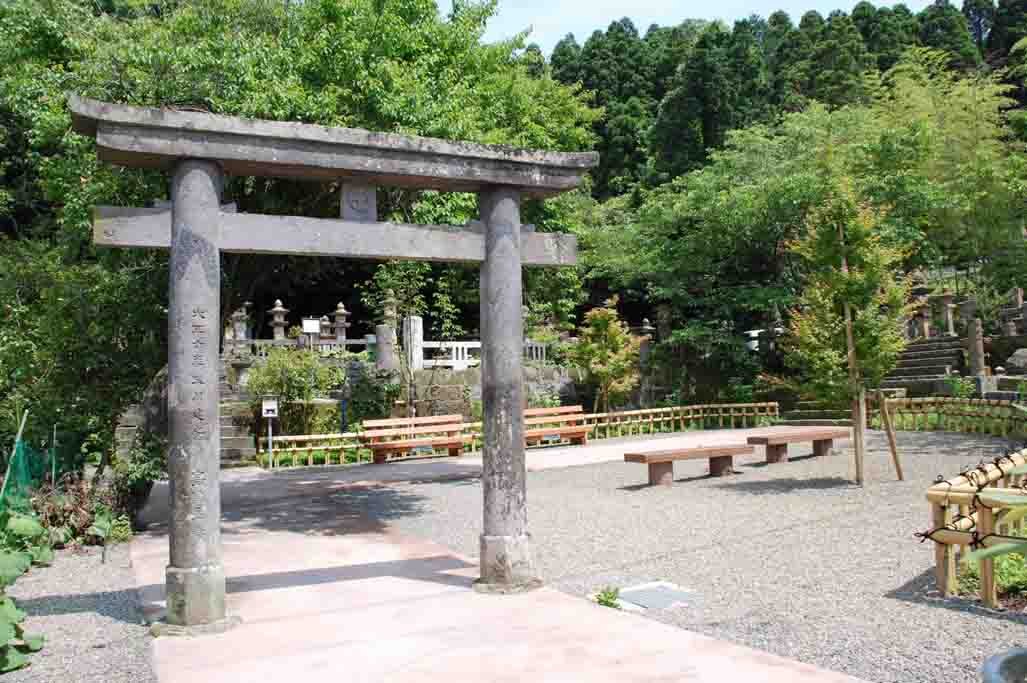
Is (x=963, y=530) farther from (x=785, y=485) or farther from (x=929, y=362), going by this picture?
(x=929, y=362)

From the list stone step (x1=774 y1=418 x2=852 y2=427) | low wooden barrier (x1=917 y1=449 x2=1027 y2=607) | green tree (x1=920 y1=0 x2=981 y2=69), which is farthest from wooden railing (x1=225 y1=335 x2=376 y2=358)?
green tree (x1=920 y1=0 x2=981 y2=69)

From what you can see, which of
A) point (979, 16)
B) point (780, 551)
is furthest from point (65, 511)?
point (979, 16)

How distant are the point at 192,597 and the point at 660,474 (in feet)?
26.5

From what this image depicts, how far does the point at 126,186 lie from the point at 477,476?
23.3ft

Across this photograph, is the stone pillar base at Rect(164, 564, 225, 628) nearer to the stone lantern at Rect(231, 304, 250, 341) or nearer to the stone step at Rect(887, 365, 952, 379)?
the stone lantern at Rect(231, 304, 250, 341)

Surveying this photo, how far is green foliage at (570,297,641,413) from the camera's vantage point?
21.3 metres

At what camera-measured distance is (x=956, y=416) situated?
17594mm

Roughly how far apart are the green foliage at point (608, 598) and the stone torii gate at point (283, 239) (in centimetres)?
66

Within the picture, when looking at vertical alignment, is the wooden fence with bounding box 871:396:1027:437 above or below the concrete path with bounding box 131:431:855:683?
above

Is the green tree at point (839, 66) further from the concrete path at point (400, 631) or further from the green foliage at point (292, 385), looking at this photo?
the concrete path at point (400, 631)

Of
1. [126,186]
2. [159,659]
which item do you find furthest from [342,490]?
[159,659]

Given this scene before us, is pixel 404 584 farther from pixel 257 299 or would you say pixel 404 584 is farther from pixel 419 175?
pixel 257 299

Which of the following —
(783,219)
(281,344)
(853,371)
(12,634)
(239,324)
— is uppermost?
(783,219)

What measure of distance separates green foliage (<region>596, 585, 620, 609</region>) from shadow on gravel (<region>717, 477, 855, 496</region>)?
5555mm
